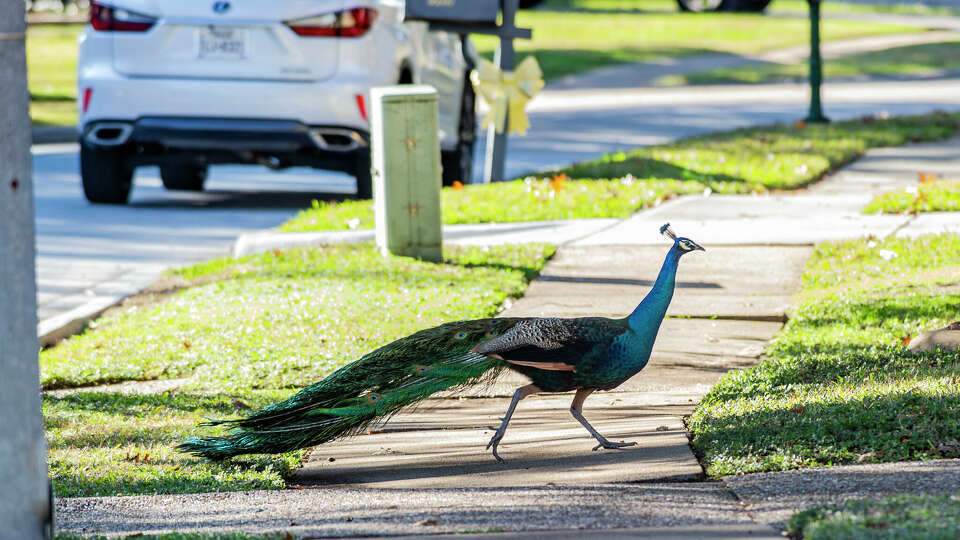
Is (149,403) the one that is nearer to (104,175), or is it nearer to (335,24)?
(335,24)

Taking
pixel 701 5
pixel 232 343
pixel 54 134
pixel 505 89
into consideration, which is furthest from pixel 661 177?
pixel 701 5

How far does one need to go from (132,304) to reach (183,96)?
301 centimetres

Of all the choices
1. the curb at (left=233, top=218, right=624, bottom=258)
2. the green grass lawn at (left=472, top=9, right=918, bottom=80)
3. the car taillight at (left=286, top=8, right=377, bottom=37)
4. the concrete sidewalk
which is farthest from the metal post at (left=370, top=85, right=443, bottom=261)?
the green grass lawn at (left=472, top=9, right=918, bottom=80)

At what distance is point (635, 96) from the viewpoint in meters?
24.5

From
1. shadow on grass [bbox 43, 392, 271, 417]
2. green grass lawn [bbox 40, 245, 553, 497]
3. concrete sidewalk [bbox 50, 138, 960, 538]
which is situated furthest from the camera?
shadow on grass [bbox 43, 392, 271, 417]

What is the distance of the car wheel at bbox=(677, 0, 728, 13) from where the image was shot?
45500mm

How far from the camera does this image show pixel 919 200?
10.4 metres

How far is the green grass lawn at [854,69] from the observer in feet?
87.0

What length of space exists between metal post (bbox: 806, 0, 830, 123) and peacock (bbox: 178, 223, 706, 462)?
11.5 meters

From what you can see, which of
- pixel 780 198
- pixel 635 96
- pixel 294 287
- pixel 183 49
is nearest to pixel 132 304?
pixel 294 287

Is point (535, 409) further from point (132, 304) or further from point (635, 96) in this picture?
point (635, 96)

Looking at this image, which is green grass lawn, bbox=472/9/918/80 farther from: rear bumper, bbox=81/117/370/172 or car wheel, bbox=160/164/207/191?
rear bumper, bbox=81/117/370/172

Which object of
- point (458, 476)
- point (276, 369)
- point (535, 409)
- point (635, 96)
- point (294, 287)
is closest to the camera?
point (458, 476)

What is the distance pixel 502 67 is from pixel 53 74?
788 inches
